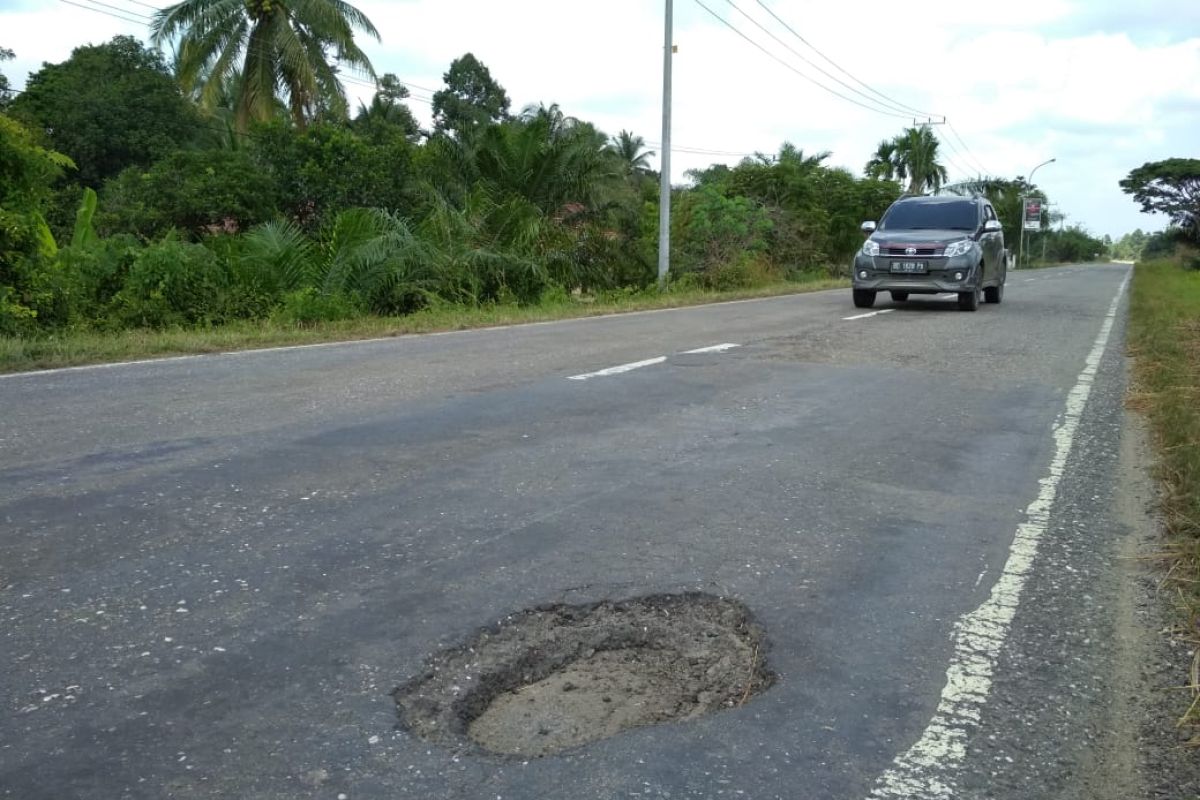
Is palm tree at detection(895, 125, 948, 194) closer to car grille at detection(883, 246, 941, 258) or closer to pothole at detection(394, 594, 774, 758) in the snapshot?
car grille at detection(883, 246, 941, 258)

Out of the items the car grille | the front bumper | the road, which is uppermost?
the car grille

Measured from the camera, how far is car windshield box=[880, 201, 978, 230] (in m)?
15.9

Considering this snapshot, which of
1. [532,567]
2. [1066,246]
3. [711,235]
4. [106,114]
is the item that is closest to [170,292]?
[532,567]

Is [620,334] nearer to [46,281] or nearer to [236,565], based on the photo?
[46,281]

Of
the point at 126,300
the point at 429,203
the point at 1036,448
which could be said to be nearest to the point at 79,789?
the point at 1036,448

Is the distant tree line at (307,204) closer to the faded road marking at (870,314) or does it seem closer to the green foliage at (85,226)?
the green foliage at (85,226)

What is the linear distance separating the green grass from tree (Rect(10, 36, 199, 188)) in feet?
76.3

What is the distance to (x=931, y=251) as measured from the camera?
1495cm

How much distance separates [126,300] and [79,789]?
1094 cm

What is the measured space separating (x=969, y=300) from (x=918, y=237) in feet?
4.11

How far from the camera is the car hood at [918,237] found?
15.0m

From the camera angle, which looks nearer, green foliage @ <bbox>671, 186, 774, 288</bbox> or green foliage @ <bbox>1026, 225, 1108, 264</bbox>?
green foliage @ <bbox>671, 186, 774, 288</bbox>

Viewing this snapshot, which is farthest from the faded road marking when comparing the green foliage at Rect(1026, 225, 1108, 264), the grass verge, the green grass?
the green foliage at Rect(1026, 225, 1108, 264)

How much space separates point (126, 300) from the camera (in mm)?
11875
